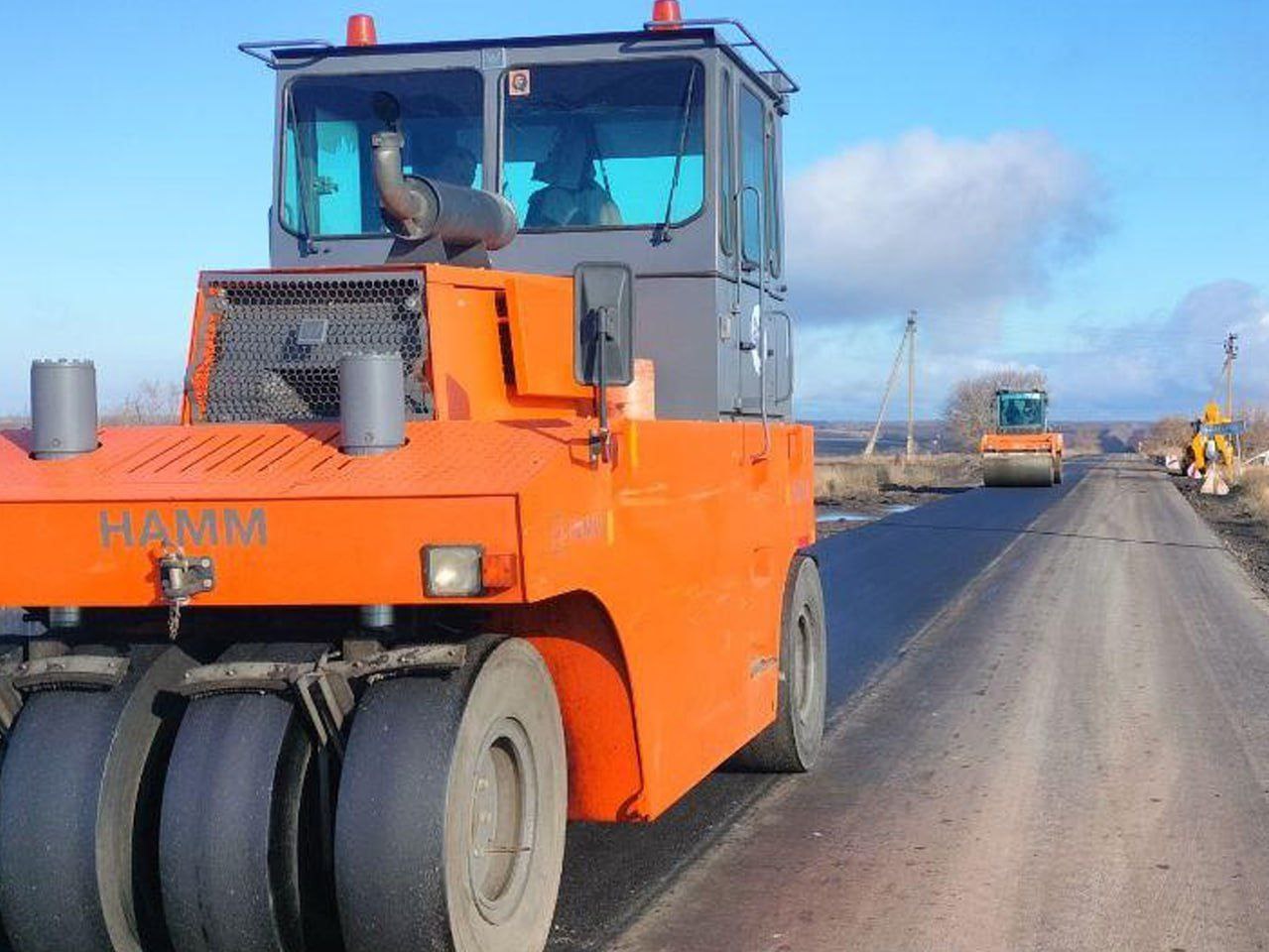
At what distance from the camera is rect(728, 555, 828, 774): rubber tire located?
687cm

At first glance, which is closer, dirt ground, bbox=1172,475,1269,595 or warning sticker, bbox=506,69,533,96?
warning sticker, bbox=506,69,533,96

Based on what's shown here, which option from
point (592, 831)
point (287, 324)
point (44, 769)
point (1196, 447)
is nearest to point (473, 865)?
point (44, 769)

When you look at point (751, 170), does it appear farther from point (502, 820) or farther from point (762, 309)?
point (502, 820)

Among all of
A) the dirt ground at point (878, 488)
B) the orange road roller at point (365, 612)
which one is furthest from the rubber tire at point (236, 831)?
the dirt ground at point (878, 488)

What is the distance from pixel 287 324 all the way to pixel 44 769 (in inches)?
65.5

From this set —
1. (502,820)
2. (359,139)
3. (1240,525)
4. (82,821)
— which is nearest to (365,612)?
(502,820)

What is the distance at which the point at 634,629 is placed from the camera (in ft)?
14.6

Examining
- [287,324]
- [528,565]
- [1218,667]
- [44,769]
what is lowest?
[1218,667]

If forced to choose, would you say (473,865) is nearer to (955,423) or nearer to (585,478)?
(585,478)

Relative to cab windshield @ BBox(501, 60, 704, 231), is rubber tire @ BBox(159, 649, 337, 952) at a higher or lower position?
lower

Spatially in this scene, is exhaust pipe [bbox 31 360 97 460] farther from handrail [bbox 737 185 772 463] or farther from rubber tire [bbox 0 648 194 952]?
handrail [bbox 737 185 772 463]

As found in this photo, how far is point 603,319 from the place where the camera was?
13.7ft

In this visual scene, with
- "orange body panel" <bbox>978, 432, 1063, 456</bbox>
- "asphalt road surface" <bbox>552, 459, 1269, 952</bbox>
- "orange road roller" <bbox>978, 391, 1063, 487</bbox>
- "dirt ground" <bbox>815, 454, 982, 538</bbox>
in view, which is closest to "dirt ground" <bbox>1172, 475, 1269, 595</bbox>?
"orange road roller" <bbox>978, 391, 1063, 487</bbox>

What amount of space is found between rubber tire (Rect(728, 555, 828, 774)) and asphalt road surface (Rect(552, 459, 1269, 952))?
12 cm
